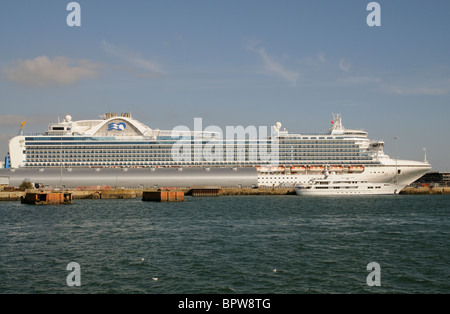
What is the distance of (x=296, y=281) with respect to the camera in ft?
60.8

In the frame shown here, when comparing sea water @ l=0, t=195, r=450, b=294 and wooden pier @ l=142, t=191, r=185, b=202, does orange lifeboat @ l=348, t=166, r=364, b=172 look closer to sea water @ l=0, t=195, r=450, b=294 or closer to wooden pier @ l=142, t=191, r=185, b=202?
wooden pier @ l=142, t=191, r=185, b=202

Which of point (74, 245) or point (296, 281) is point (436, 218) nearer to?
point (296, 281)

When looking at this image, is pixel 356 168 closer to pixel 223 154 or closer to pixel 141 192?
pixel 223 154

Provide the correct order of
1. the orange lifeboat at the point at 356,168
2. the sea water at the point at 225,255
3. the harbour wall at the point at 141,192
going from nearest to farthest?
1. the sea water at the point at 225,255
2. the harbour wall at the point at 141,192
3. the orange lifeboat at the point at 356,168

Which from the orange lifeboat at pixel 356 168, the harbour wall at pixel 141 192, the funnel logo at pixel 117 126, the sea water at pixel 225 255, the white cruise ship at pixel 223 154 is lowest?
the sea water at pixel 225 255

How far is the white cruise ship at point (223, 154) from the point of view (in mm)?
Result: 89000

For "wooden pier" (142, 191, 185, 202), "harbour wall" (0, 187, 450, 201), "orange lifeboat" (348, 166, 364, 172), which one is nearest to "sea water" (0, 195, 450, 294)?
"wooden pier" (142, 191, 185, 202)

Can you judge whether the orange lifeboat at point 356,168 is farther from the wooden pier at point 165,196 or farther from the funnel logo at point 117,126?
the funnel logo at point 117,126

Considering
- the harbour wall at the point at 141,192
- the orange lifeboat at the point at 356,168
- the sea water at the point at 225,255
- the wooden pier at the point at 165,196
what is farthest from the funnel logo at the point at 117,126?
the sea water at the point at 225,255

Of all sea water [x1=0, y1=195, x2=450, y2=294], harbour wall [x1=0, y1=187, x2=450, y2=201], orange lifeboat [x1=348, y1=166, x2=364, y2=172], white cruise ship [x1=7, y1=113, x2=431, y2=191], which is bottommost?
sea water [x1=0, y1=195, x2=450, y2=294]

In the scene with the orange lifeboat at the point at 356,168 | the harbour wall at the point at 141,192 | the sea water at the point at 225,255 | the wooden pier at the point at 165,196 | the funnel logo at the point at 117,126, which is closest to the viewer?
the sea water at the point at 225,255

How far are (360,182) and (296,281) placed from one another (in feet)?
227

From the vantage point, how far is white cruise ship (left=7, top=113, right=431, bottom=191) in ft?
292
